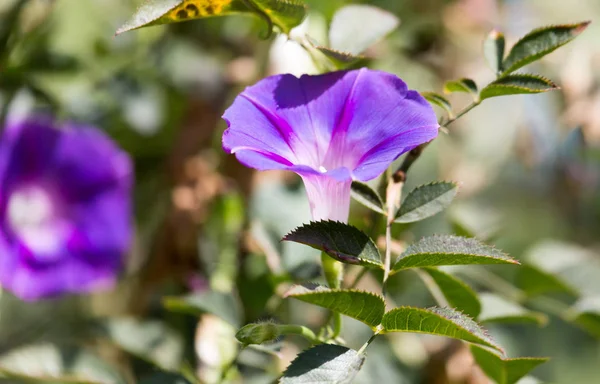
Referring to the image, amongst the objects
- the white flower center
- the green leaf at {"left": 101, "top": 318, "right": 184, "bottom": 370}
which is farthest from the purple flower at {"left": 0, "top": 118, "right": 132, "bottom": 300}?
the green leaf at {"left": 101, "top": 318, "right": 184, "bottom": 370}

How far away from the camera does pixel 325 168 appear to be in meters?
0.64

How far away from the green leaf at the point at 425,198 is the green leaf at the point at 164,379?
268mm

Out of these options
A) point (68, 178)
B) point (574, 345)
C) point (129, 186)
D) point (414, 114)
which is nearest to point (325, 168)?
point (414, 114)

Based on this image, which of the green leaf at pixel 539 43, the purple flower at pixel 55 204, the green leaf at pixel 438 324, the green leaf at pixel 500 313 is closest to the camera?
the green leaf at pixel 438 324

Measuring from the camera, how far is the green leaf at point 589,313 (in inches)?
31.1

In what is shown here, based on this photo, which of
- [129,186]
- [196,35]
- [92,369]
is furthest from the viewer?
[196,35]

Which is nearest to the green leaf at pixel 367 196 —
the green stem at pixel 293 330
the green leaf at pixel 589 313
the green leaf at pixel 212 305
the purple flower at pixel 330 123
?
the purple flower at pixel 330 123

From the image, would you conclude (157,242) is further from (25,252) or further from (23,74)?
(23,74)

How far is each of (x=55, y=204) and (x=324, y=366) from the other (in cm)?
80

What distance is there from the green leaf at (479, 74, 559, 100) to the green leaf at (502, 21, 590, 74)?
2 centimetres

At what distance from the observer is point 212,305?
750 millimetres

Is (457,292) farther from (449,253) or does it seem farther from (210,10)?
(210,10)

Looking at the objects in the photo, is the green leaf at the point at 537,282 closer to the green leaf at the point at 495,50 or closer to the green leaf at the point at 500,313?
the green leaf at the point at 500,313

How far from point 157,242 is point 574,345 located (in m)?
1.10
